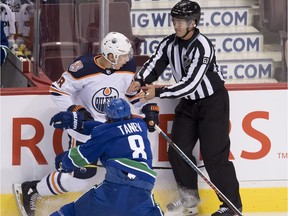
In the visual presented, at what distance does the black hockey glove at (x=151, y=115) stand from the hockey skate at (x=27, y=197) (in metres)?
0.77

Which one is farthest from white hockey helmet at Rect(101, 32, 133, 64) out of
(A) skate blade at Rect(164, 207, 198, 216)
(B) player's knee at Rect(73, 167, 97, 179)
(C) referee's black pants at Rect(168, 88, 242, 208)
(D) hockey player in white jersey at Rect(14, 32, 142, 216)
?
(A) skate blade at Rect(164, 207, 198, 216)

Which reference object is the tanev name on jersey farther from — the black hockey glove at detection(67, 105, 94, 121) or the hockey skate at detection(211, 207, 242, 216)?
the hockey skate at detection(211, 207, 242, 216)

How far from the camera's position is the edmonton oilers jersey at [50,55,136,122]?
7.02 meters

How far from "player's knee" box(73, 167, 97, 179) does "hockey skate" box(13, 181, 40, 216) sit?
0.26 m

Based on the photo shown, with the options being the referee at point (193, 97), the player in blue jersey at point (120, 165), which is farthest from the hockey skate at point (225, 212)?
the player in blue jersey at point (120, 165)

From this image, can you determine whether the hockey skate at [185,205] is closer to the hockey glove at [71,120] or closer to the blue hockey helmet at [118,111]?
the hockey glove at [71,120]

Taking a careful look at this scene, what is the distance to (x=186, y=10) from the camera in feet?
23.2

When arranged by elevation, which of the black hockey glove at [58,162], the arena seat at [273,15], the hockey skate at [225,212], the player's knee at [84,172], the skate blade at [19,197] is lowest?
the hockey skate at [225,212]

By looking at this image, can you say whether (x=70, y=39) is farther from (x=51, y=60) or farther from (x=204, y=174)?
(x=204, y=174)

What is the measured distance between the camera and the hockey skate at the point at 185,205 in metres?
7.34

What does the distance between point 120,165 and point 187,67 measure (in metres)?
1.05

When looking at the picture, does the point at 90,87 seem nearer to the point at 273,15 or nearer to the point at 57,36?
the point at 57,36

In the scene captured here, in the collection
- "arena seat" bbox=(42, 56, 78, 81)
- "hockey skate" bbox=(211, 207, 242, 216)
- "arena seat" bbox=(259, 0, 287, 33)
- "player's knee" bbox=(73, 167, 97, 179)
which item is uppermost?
"arena seat" bbox=(259, 0, 287, 33)

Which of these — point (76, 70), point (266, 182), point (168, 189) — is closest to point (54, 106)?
point (76, 70)
